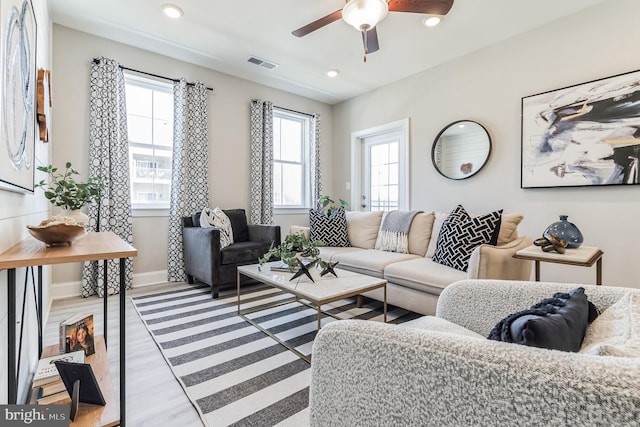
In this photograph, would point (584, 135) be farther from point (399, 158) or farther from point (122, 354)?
point (122, 354)

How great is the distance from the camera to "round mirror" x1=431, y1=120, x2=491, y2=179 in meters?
3.23

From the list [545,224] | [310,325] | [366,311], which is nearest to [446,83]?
[545,224]

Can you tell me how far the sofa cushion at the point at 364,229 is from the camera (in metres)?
3.41

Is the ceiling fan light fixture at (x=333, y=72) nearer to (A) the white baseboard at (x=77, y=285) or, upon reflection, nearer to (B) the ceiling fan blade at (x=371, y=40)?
(B) the ceiling fan blade at (x=371, y=40)

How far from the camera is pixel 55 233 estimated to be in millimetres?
1062

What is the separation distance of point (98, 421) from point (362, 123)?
437cm

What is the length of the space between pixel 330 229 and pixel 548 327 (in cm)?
297

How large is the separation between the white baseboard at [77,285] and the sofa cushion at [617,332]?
3.69 meters

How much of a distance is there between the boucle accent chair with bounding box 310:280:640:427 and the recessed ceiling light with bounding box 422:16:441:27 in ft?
8.88

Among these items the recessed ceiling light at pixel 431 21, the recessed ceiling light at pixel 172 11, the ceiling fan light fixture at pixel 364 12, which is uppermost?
the recessed ceiling light at pixel 172 11

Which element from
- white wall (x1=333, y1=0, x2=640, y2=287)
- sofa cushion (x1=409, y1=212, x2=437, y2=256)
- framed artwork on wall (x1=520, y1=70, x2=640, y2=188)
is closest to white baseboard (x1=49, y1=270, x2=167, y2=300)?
sofa cushion (x1=409, y1=212, x2=437, y2=256)

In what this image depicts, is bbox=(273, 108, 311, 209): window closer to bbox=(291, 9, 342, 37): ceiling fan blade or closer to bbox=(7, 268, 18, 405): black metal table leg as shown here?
bbox=(291, 9, 342, 37): ceiling fan blade

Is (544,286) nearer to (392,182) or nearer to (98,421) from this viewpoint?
(98,421)

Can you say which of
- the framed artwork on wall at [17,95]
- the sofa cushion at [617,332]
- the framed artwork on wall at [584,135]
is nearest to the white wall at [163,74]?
the framed artwork on wall at [17,95]
